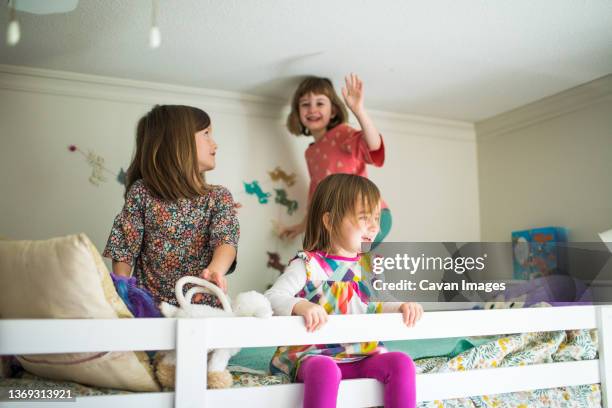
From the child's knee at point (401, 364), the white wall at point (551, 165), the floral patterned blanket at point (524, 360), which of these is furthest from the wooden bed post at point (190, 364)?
the white wall at point (551, 165)

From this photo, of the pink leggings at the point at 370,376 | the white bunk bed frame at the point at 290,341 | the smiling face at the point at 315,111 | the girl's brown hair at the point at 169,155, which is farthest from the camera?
the smiling face at the point at 315,111

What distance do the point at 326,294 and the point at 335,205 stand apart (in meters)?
0.24

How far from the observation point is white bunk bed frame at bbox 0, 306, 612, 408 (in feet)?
3.08

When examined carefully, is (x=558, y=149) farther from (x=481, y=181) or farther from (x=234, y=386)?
(x=234, y=386)

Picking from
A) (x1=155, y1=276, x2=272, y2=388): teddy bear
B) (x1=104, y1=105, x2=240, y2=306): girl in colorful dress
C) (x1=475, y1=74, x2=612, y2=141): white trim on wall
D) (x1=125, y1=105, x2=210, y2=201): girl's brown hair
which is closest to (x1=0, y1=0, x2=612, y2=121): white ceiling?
(x1=475, y1=74, x2=612, y2=141): white trim on wall

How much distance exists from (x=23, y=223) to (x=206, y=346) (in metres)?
1.25

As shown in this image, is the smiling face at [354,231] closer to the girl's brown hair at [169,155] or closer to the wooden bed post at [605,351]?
the girl's brown hair at [169,155]

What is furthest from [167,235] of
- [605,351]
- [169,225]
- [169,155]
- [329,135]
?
[605,351]

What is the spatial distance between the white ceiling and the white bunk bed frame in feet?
2.76

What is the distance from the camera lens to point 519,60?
6.20 ft

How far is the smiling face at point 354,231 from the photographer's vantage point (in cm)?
137

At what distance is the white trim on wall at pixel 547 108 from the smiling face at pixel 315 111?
87cm

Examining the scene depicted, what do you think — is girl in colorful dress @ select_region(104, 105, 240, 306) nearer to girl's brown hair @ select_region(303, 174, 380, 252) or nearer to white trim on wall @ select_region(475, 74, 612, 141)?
girl's brown hair @ select_region(303, 174, 380, 252)

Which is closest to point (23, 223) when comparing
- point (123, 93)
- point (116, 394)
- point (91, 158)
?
point (91, 158)
